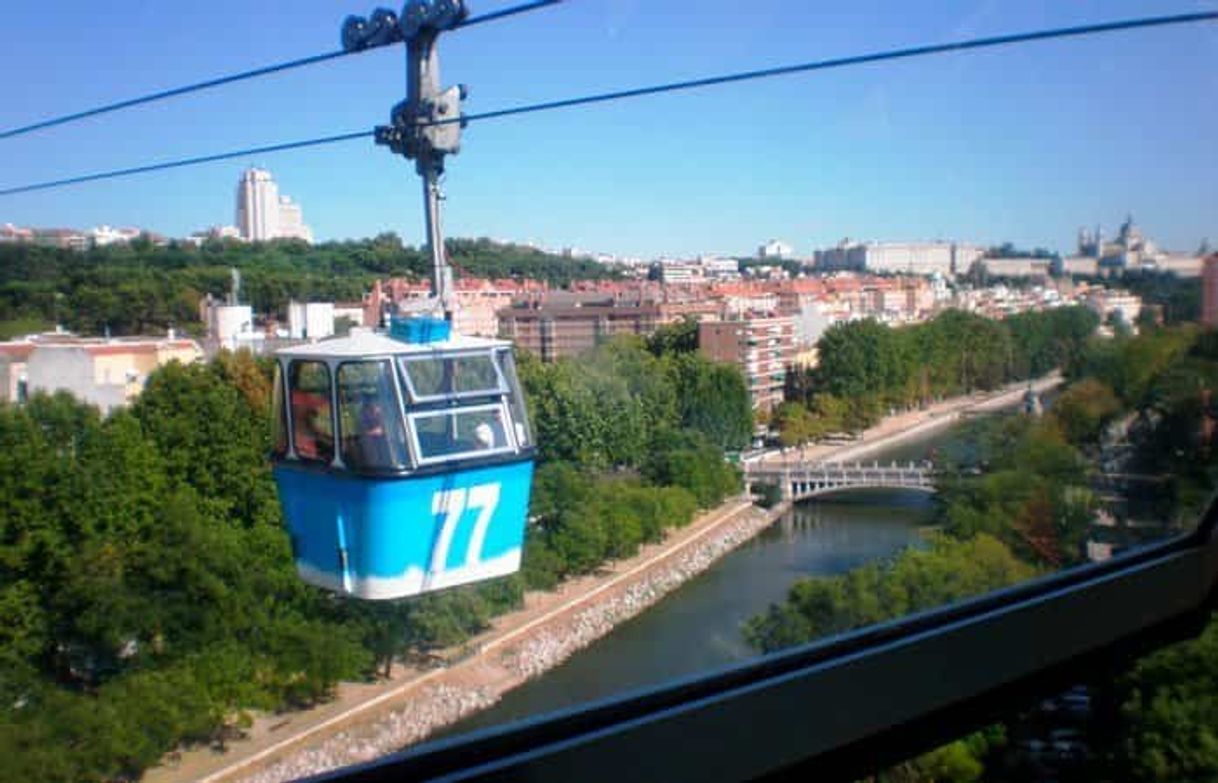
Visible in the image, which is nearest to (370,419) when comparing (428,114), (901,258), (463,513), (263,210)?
(463,513)

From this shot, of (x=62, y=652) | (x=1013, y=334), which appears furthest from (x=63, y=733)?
(x=1013, y=334)

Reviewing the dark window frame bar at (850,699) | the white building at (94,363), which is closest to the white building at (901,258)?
the dark window frame bar at (850,699)

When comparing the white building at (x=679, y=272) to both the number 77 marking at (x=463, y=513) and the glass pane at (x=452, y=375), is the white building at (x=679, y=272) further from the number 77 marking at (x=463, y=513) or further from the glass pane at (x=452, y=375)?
the number 77 marking at (x=463, y=513)

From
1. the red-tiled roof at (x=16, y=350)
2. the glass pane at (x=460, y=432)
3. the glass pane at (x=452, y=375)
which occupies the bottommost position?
the glass pane at (x=460, y=432)

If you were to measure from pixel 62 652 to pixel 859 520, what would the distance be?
1399mm

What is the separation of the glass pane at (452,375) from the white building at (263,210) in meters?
0.22

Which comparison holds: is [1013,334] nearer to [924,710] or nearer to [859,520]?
[859,520]

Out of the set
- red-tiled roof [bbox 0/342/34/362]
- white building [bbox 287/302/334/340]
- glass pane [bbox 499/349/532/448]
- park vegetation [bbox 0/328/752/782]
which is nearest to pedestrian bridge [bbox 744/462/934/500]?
park vegetation [bbox 0/328/752/782]

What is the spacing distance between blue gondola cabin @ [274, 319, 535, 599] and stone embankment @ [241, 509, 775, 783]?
0.14 m

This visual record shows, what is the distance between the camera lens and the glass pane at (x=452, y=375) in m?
1.43

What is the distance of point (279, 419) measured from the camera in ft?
5.03

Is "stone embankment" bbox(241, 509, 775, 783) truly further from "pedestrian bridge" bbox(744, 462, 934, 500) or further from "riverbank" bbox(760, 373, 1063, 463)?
"riverbank" bbox(760, 373, 1063, 463)

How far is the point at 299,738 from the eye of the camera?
1103mm

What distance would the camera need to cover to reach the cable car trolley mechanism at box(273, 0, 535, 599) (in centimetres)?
139
